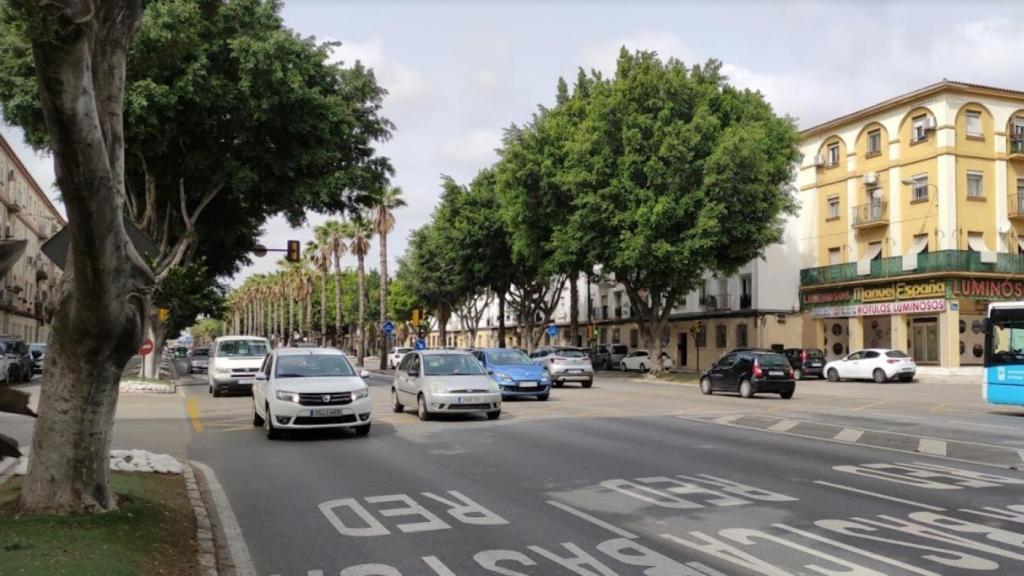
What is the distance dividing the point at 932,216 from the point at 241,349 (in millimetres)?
33951

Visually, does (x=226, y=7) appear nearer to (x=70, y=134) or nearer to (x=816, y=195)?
(x=70, y=134)

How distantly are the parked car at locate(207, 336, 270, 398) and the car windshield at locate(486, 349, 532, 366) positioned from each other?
22.6 feet

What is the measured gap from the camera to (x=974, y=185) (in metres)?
42.8

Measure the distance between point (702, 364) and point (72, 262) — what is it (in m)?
54.1

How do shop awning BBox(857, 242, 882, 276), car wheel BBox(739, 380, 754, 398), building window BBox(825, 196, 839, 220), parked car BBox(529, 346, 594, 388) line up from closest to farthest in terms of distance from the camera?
car wheel BBox(739, 380, 754, 398) → parked car BBox(529, 346, 594, 388) → shop awning BBox(857, 242, 882, 276) → building window BBox(825, 196, 839, 220)

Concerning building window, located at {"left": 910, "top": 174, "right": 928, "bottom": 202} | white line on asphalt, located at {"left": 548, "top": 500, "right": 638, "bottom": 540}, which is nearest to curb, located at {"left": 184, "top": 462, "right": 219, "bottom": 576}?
white line on asphalt, located at {"left": 548, "top": 500, "right": 638, "bottom": 540}

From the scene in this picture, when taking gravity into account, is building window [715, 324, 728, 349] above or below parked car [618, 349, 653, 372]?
above

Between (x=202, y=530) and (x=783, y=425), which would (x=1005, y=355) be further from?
(x=202, y=530)

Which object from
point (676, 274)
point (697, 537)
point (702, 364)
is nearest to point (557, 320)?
point (702, 364)

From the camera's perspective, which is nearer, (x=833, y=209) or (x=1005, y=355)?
(x=1005, y=355)

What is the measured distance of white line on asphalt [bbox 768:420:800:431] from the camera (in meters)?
16.3

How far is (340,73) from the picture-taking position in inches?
1127

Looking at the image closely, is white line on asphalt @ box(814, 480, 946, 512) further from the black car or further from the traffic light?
the traffic light

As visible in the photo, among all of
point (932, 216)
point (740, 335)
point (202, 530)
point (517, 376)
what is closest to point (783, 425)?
point (517, 376)
